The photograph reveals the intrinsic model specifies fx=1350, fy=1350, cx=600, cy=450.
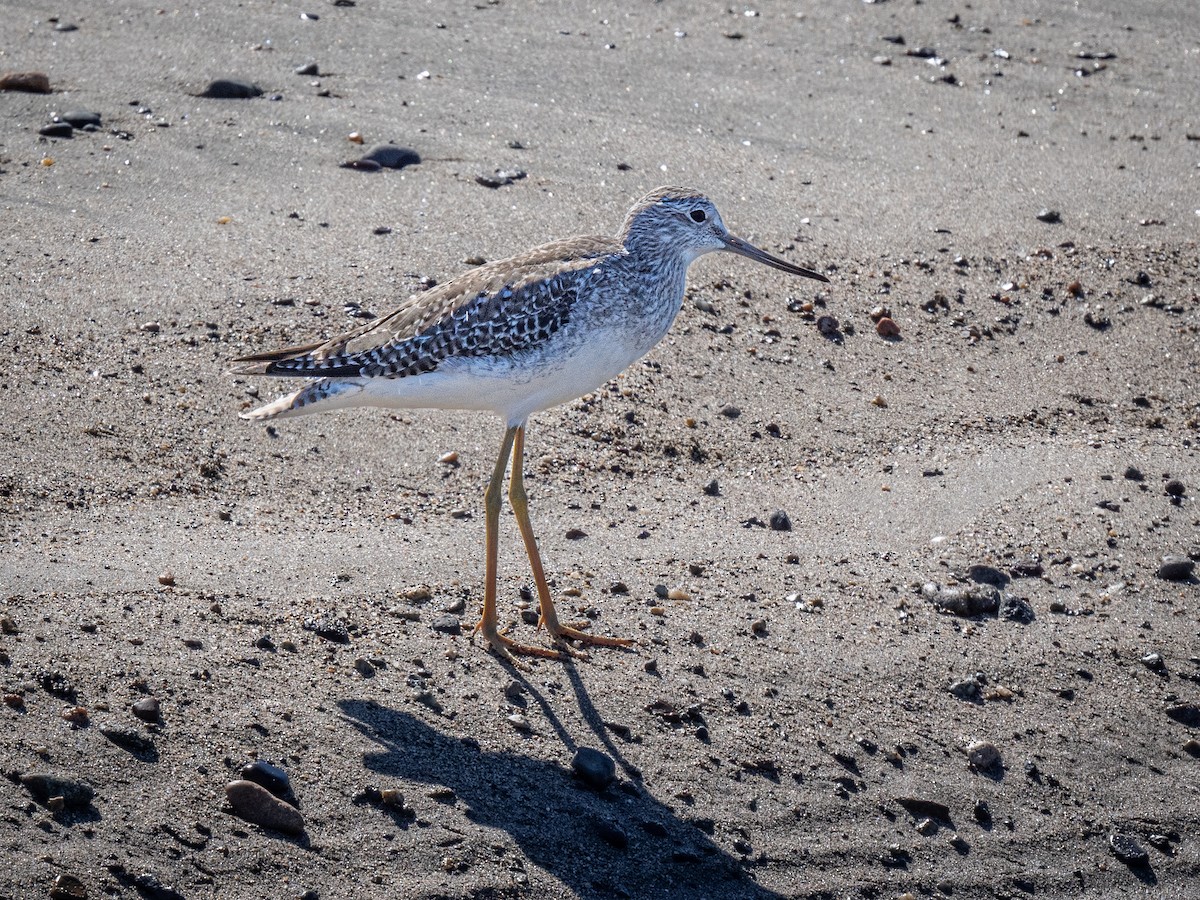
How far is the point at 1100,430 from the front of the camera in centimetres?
809

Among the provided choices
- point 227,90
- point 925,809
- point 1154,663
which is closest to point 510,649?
point 925,809

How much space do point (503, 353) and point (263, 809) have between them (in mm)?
2360

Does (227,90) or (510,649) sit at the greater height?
(227,90)

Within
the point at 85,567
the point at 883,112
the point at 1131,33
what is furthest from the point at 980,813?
the point at 1131,33

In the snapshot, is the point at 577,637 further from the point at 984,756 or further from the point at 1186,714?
the point at 1186,714

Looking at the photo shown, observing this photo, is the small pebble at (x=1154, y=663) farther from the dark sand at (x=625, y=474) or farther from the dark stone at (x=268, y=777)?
the dark stone at (x=268, y=777)

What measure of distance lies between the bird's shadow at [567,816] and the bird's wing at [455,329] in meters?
1.65

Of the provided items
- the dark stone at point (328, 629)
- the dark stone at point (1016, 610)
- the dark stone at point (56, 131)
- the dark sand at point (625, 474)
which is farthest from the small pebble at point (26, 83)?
the dark stone at point (1016, 610)

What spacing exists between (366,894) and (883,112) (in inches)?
325

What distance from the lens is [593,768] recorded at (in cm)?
547

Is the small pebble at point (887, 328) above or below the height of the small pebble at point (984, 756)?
above

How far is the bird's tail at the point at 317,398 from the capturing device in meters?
6.28

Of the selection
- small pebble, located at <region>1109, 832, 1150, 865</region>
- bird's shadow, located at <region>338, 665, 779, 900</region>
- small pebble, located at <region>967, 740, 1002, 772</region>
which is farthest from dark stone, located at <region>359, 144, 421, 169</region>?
small pebble, located at <region>1109, 832, 1150, 865</region>

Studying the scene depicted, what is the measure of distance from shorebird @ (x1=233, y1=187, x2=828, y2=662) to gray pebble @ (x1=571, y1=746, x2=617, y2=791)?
82cm
